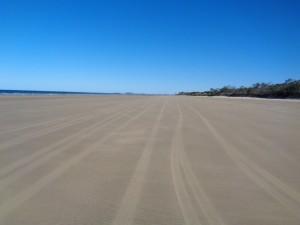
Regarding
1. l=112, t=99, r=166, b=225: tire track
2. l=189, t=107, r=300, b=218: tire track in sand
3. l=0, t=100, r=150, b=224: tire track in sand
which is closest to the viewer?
l=112, t=99, r=166, b=225: tire track

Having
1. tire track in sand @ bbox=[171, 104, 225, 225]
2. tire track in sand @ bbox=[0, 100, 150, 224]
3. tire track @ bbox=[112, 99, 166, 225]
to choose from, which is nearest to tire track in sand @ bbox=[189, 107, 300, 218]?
tire track in sand @ bbox=[171, 104, 225, 225]

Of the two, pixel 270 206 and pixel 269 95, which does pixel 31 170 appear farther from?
pixel 269 95

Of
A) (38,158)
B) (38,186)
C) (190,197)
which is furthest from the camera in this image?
(38,158)

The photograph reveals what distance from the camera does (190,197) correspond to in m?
3.70

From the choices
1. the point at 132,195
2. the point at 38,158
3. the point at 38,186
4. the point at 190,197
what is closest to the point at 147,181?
the point at 132,195

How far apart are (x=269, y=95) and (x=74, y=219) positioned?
58.4 m

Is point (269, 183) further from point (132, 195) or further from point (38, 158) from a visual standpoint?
point (38, 158)

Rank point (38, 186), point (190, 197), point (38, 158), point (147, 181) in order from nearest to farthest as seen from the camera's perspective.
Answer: point (190, 197)
point (38, 186)
point (147, 181)
point (38, 158)

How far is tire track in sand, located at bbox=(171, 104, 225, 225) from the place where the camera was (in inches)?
122

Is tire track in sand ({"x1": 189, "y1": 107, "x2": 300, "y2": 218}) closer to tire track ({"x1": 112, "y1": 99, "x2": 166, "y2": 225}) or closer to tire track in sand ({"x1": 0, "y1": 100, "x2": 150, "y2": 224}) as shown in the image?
tire track ({"x1": 112, "y1": 99, "x2": 166, "y2": 225})

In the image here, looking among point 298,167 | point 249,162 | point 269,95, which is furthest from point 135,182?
point 269,95

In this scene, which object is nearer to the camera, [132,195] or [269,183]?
[132,195]

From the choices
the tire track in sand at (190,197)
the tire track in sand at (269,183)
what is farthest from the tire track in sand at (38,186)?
the tire track in sand at (269,183)

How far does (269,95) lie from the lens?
57.6 m
